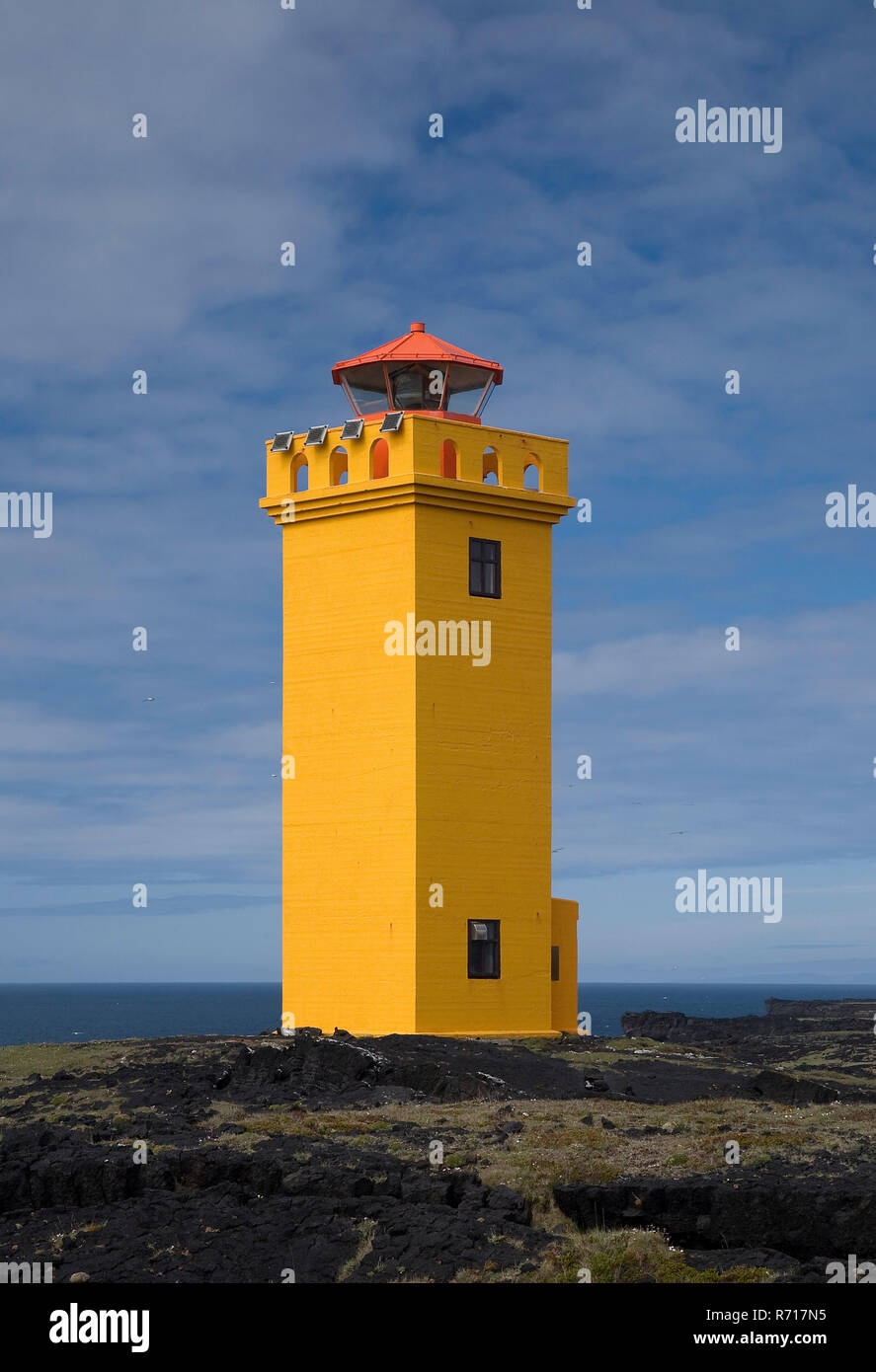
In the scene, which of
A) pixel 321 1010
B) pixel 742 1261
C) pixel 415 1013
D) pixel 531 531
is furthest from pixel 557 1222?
pixel 531 531

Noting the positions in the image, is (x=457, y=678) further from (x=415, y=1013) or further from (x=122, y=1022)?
(x=122, y=1022)

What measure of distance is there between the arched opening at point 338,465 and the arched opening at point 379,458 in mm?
587

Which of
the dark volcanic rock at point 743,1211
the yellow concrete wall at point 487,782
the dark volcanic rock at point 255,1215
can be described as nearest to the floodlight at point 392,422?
the yellow concrete wall at point 487,782

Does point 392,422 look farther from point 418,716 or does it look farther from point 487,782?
point 487,782

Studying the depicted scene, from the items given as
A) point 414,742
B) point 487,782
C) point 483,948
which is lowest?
point 483,948

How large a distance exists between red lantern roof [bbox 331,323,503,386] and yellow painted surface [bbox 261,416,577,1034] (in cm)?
160

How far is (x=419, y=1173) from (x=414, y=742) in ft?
41.1

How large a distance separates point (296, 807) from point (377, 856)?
2.23 m

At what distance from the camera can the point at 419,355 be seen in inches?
1211

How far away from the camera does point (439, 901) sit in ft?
93.6

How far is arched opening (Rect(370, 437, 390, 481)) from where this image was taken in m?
29.9

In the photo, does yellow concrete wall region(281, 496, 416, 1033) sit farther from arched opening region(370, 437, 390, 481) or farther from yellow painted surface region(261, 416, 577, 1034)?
arched opening region(370, 437, 390, 481)

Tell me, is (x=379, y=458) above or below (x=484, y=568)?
above

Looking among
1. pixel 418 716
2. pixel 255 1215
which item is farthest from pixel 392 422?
pixel 255 1215
